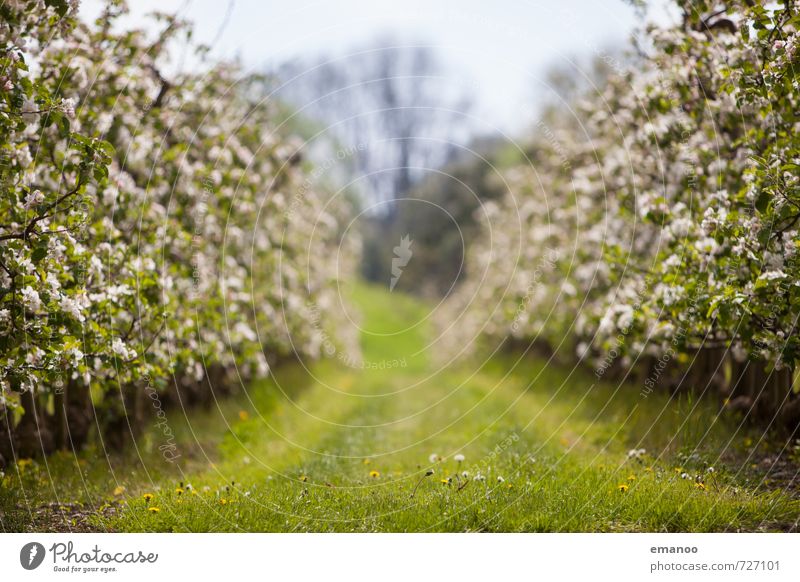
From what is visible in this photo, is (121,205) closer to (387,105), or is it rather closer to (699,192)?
(699,192)

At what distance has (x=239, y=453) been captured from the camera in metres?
12.1

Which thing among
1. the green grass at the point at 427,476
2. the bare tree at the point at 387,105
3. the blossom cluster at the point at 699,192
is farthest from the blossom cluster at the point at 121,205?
the bare tree at the point at 387,105

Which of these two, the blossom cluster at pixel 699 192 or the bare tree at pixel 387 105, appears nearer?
the blossom cluster at pixel 699 192

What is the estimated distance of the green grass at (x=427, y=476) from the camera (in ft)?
24.5

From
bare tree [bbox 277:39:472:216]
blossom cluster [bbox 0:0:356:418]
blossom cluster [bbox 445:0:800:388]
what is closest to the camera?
blossom cluster [bbox 0:0:356:418]

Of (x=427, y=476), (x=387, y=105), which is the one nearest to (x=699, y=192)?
(x=427, y=476)

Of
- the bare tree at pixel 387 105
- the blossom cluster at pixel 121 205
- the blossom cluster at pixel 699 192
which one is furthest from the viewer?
the bare tree at pixel 387 105

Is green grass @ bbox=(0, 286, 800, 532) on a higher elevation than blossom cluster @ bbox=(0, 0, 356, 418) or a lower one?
lower

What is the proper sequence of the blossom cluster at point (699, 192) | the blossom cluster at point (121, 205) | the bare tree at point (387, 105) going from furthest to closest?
1. the bare tree at point (387, 105)
2. the blossom cluster at point (699, 192)
3. the blossom cluster at point (121, 205)

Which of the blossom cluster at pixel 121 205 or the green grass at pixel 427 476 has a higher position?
→ the blossom cluster at pixel 121 205

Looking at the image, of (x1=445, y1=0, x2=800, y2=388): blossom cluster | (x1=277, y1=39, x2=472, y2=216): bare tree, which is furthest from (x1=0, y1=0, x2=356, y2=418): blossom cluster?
(x1=277, y1=39, x2=472, y2=216): bare tree

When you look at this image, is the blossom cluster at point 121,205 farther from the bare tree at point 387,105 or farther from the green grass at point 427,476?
the bare tree at point 387,105

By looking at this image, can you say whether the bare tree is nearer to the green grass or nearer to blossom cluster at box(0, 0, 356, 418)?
blossom cluster at box(0, 0, 356, 418)

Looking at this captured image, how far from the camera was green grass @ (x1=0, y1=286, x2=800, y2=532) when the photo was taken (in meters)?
7.45
